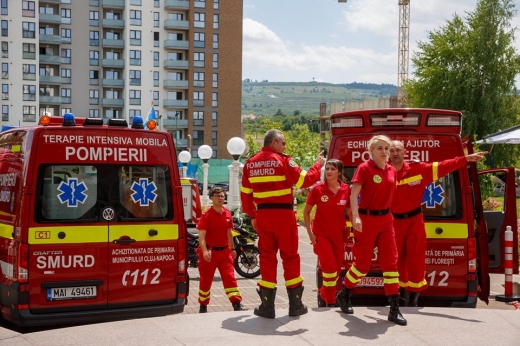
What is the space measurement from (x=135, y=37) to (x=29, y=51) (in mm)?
13154

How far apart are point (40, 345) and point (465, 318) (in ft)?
14.0

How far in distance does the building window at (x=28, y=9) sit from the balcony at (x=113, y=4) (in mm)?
8428

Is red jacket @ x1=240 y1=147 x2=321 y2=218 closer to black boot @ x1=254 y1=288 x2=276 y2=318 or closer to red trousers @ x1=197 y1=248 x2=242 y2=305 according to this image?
black boot @ x1=254 y1=288 x2=276 y2=318

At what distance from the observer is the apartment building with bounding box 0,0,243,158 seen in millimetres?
88750

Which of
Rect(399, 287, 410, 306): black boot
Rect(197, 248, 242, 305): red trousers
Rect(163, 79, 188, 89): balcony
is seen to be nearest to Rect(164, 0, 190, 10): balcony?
Rect(163, 79, 188, 89): balcony

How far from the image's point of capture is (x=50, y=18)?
296ft

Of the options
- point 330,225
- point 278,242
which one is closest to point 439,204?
point 330,225

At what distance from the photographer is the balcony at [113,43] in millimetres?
92938

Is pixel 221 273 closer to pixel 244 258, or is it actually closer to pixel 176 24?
pixel 244 258

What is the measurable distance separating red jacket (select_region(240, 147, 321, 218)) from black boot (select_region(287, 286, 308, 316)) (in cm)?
89

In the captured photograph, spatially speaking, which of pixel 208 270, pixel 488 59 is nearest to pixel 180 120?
pixel 488 59

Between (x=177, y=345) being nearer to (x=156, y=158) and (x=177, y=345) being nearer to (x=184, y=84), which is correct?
(x=156, y=158)

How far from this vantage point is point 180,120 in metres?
96.9

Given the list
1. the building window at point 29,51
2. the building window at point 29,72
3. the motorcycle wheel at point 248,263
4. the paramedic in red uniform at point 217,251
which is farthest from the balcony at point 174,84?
the paramedic in red uniform at point 217,251
